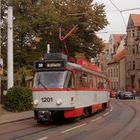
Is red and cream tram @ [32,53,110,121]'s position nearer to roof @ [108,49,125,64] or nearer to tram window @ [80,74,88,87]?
tram window @ [80,74,88,87]

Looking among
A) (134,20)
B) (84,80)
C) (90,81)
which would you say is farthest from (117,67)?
(84,80)

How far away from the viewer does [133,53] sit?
111 meters

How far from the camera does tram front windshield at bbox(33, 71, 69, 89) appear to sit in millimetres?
25172

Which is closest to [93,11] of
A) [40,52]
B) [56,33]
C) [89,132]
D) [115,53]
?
[56,33]

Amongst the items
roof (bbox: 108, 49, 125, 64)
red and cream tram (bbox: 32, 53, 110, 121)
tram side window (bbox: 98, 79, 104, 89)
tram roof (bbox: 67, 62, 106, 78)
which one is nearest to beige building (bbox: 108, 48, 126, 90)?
roof (bbox: 108, 49, 125, 64)

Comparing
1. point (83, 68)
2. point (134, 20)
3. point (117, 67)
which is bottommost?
point (83, 68)

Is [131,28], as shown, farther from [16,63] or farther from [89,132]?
[89,132]

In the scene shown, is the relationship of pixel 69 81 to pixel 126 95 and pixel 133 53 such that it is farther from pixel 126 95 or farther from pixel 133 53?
pixel 133 53

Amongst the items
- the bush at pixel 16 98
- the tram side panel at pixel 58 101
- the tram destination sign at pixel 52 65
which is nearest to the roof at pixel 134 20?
the bush at pixel 16 98

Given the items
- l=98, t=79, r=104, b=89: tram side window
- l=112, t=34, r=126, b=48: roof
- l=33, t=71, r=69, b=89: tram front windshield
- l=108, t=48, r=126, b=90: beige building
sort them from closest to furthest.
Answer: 1. l=33, t=71, r=69, b=89: tram front windshield
2. l=98, t=79, r=104, b=89: tram side window
3. l=108, t=48, r=126, b=90: beige building
4. l=112, t=34, r=126, b=48: roof

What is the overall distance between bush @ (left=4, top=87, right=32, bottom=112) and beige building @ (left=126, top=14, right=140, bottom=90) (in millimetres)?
73579

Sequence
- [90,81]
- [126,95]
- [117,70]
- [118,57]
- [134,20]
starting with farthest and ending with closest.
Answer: [118,57] → [117,70] → [134,20] → [126,95] → [90,81]

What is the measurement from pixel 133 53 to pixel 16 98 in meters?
78.9

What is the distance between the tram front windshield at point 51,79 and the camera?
82.6 feet
